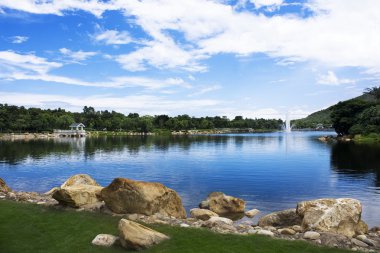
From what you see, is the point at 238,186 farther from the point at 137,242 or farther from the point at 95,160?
the point at 95,160

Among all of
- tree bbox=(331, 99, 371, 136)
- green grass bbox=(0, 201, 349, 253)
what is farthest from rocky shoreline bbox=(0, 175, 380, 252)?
tree bbox=(331, 99, 371, 136)

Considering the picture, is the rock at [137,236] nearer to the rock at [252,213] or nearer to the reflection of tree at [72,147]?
the rock at [252,213]

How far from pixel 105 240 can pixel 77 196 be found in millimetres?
6948

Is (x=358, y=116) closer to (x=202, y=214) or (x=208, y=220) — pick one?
(x=202, y=214)

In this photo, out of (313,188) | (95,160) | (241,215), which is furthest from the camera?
(95,160)

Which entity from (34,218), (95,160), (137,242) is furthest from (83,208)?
(95,160)

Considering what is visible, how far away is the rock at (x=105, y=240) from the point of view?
14859mm

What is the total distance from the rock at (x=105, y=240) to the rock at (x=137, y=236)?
60 cm

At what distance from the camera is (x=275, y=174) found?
157 feet

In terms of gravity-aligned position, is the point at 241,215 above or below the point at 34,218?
below

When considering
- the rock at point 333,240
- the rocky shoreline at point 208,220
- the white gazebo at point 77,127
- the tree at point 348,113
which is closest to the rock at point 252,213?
the rocky shoreline at point 208,220

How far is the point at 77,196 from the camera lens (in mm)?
21109

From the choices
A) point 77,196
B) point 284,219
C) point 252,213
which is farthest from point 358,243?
point 77,196

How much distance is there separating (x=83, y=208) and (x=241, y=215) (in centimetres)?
1241
